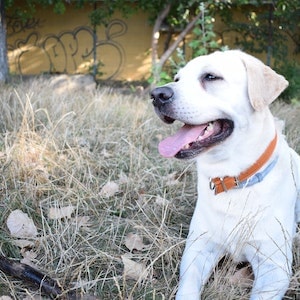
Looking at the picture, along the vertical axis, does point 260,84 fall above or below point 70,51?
above

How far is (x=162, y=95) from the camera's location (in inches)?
82.5

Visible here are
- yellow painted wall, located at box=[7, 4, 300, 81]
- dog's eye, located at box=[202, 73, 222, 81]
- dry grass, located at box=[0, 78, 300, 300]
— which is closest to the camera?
dry grass, located at box=[0, 78, 300, 300]

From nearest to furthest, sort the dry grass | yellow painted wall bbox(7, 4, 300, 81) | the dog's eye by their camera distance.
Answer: the dry grass → the dog's eye → yellow painted wall bbox(7, 4, 300, 81)

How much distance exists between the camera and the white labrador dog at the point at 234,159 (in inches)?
82.0

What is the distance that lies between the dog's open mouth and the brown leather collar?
0.21m

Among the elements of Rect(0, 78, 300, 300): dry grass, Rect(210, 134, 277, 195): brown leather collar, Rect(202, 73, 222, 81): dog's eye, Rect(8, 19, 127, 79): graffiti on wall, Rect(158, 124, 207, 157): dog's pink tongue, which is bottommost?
Rect(8, 19, 127, 79): graffiti on wall

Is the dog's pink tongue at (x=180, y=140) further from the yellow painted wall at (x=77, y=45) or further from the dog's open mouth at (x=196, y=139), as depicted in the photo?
the yellow painted wall at (x=77, y=45)

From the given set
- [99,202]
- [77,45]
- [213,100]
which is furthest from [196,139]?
[77,45]

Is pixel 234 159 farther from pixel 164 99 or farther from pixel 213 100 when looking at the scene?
pixel 164 99

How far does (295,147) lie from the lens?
377 cm

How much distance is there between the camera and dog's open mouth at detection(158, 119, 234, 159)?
2.10 meters

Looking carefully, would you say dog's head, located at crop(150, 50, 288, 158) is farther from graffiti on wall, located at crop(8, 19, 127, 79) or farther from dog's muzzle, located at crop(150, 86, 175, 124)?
graffiti on wall, located at crop(8, 19, 127, 79)

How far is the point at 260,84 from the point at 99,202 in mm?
1239

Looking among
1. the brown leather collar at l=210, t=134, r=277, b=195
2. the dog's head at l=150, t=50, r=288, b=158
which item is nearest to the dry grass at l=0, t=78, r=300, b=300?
the brown leather collar at l=210, t=134, r=277, b=195
